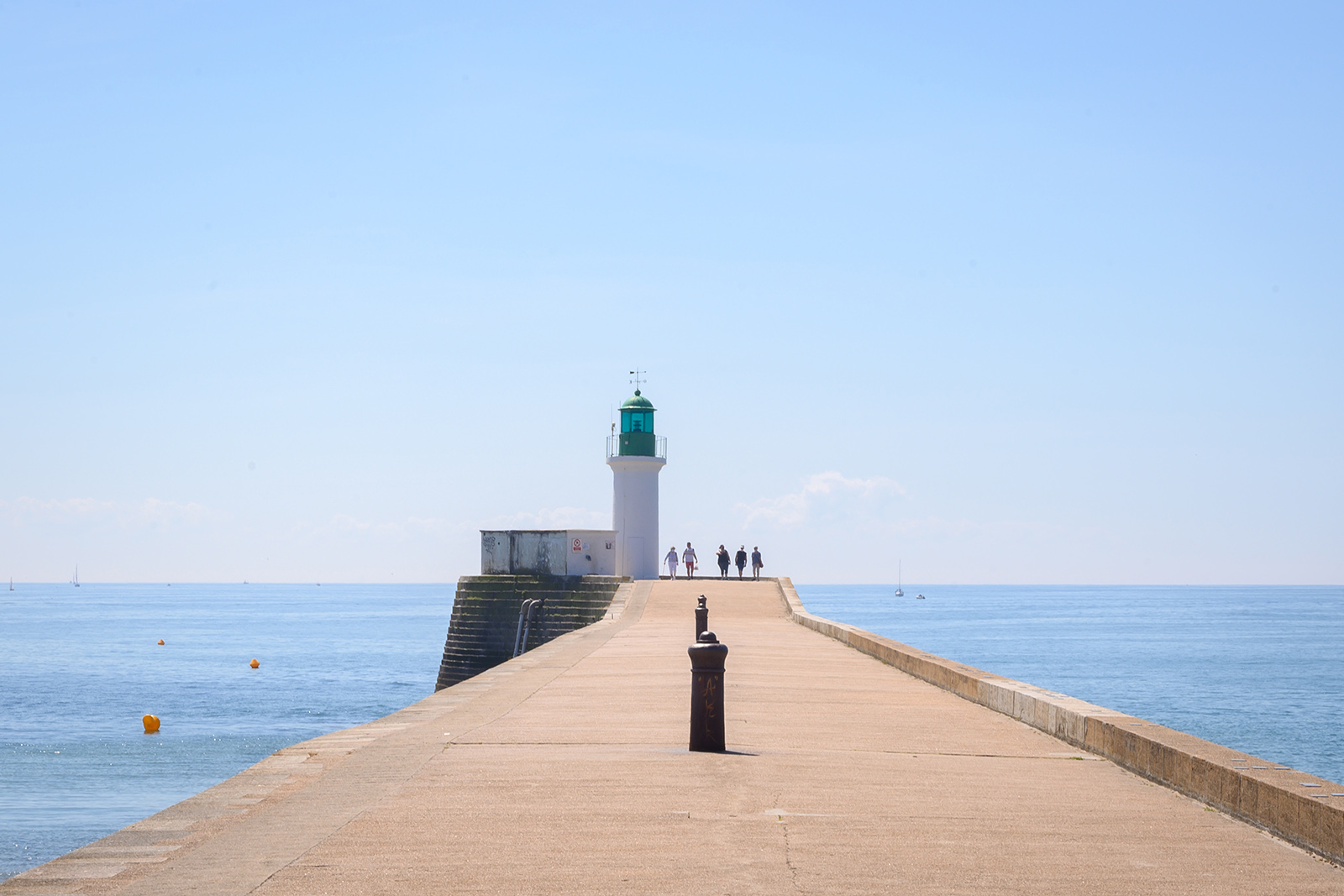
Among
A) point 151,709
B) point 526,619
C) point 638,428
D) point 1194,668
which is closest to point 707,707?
point 526,619

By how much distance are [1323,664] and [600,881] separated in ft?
233

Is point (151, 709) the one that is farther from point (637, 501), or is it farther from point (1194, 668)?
point (1194, 668)

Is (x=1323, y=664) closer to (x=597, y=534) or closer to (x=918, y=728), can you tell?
(x=597, y=534)

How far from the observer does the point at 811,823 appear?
6.76 metres

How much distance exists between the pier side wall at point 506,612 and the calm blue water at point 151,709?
429 centimetres

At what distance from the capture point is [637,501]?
4094 cm

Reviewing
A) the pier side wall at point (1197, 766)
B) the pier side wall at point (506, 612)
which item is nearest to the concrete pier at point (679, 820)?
the pier side wall at point (1197, 766)

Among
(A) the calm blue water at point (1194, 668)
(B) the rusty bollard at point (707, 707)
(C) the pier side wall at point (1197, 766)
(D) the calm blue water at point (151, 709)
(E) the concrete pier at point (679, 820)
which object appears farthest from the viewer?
(A) the calm blue water at point (1194, 668)

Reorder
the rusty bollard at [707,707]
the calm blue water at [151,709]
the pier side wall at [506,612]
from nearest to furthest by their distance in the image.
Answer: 1. the rusty bollard at [707,707]
2. the calm blue water at [151,709]
3. the pier side wall at [506,612]

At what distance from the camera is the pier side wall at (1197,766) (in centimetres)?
646

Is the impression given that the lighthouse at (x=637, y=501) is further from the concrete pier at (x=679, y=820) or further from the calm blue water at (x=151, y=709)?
the concrete pier at (x=679, y=820)

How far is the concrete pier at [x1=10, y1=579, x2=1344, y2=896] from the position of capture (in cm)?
558

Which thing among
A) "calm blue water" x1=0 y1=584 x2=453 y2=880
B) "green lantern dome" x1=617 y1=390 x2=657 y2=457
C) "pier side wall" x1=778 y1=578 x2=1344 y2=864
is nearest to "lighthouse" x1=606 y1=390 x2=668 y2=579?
"green lantern dome" x1=617 y1=390 x2=657 y2=457

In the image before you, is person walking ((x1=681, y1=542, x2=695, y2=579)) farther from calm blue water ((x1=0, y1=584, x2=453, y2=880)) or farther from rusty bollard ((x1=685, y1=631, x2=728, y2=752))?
rusty bollard ((x1=685, y1=631, x2=728, y2=752))
